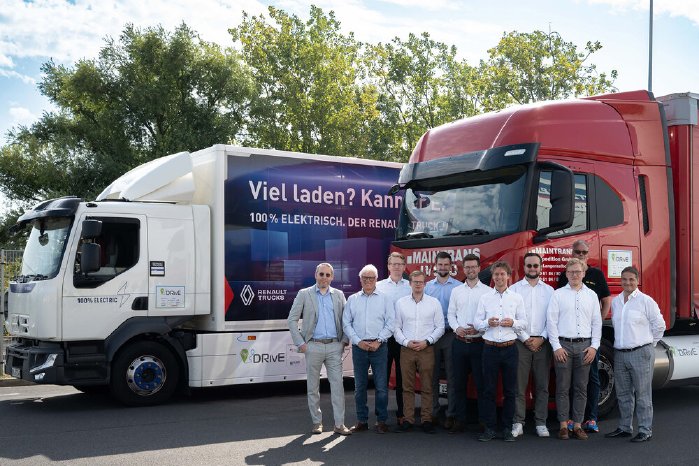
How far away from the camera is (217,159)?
10.9 metres

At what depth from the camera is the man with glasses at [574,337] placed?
323 inches

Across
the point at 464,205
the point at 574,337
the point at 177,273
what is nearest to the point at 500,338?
the point at 574,337

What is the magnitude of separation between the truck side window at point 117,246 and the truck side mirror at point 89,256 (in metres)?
0.22

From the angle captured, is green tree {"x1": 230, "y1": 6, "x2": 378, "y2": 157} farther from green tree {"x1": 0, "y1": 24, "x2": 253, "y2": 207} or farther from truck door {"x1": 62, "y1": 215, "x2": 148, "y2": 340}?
truck door {"x1": 62, "y1": 215, "x2": 148, "y2": 340}

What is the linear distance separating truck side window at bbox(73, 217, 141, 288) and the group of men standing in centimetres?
290

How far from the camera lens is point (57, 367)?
32.7ft

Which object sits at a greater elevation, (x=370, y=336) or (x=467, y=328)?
(x=467, y=328)

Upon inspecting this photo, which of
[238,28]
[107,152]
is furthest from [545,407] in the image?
[238,28]

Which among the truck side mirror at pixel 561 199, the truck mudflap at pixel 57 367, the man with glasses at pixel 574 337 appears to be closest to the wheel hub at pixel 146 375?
the truck mudflap at pixel 57 367

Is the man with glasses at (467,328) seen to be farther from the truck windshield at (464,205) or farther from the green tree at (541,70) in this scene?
the green tree at (541,70)

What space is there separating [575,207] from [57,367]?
6.42m

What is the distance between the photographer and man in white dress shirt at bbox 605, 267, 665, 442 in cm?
829

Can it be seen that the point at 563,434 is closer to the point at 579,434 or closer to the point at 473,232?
the point at 579,434

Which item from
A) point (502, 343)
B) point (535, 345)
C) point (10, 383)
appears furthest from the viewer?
point (10, 383)
